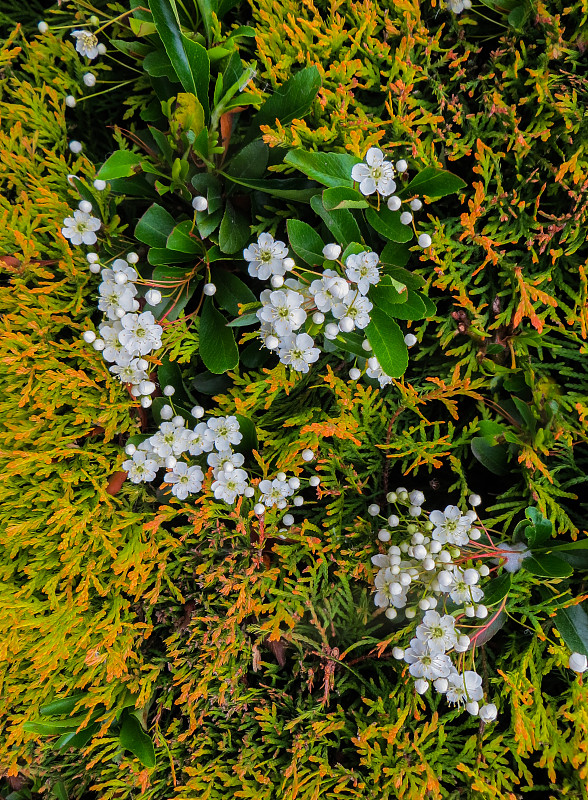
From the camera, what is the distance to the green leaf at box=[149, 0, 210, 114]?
3.99ft

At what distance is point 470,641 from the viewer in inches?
46.5

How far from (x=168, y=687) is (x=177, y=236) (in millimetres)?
1228

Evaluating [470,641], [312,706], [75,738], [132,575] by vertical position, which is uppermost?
[470,641]

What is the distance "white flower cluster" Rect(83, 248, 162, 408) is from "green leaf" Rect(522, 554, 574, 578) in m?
0.99

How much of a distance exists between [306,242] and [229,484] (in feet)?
2.01

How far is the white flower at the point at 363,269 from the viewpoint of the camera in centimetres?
109

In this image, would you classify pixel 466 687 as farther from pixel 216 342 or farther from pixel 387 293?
pixel 216 342

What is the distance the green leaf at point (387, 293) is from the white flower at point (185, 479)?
23.8 inches

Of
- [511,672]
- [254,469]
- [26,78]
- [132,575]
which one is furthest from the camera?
[26,78]

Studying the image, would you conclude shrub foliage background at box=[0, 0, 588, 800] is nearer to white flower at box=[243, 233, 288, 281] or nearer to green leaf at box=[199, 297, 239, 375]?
green leaf at box=[199, 297, 239, 375]

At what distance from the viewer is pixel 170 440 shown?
1335 mm

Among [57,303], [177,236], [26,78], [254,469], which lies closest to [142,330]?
[177,236]

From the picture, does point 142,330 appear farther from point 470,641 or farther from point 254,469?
point 470,641

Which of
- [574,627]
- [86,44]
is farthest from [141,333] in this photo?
[574,627]
